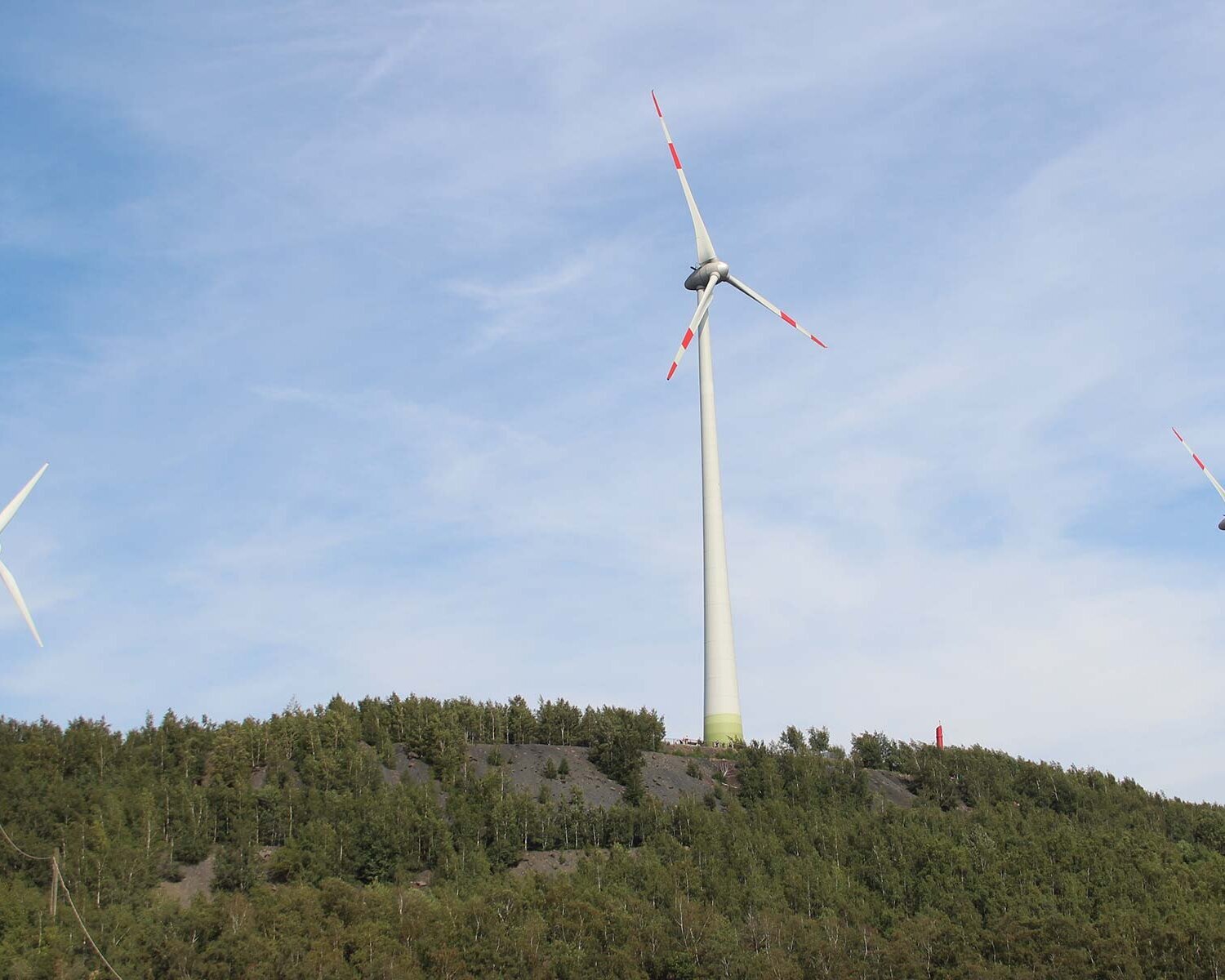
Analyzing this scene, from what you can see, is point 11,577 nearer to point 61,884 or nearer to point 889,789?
point 61,884

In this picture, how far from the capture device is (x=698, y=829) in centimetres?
6169

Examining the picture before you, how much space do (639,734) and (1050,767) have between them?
83.5ft

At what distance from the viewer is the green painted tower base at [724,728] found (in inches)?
2852

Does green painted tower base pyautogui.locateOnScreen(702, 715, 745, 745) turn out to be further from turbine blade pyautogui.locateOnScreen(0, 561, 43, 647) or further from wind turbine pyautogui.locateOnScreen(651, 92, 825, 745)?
turbine blade pyautogui.locateOnScreen(0, 561, 43, 647)

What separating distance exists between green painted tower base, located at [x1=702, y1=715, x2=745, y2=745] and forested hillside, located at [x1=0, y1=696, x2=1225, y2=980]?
1.18 m

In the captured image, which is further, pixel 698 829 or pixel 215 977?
pixel 698 829

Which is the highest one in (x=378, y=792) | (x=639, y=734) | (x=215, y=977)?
(x=639, y=734)

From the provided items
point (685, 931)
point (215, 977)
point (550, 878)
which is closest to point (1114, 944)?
point (685, 931)

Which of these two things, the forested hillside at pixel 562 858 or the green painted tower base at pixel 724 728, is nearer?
the forested hillside at pixel 562 858

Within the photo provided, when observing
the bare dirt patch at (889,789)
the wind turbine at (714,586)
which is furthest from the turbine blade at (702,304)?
the bare dirt patch at (889,789)

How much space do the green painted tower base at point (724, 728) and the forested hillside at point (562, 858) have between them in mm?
1175

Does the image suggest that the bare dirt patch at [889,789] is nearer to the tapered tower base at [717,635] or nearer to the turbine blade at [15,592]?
the tapered tower base at [717,635]

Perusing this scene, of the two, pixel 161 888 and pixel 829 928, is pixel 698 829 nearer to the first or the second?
pixel 829 928

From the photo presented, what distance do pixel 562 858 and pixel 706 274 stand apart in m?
35.5
